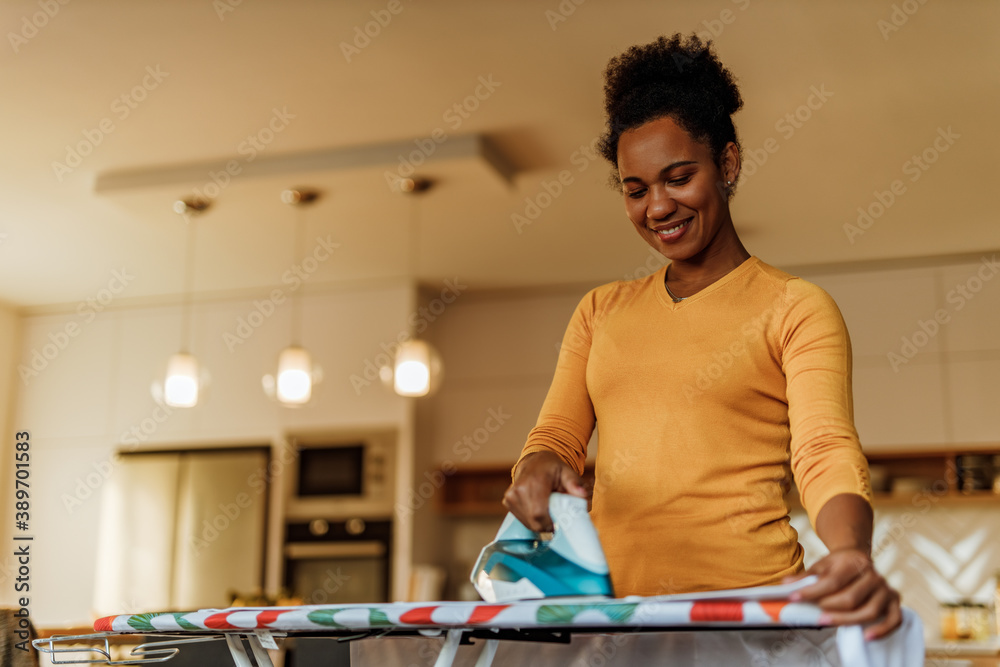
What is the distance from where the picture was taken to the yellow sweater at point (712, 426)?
1.08 metres

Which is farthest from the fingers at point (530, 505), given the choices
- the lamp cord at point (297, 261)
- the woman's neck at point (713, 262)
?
the lamp cord at point (297, 261)

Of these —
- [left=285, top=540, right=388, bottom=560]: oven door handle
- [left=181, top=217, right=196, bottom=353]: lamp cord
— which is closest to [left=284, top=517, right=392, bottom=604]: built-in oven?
[left=285, top=540, right=388, bottom=560]: oven door handle

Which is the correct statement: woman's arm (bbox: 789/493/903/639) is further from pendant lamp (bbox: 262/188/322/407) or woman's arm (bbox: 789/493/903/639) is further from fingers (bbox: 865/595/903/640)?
pendant lamp (bbox: 262/188/322/407)

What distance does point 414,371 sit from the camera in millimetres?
3742

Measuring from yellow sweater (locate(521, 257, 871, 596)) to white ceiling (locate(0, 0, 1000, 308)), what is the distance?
1704 millimetres

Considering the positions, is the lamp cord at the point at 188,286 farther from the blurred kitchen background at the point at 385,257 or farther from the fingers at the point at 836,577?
the fingers at the point at 836,577

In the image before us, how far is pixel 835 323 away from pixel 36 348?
5.51 m

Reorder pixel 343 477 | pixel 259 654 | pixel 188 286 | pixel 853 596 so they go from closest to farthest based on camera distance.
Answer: pixel 853 596
pixel 259 654
pixel 343 477
pixel 188 286

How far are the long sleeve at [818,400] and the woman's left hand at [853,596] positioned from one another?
0.49 ft

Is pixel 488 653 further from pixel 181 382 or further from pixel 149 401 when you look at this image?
pixel 149 401

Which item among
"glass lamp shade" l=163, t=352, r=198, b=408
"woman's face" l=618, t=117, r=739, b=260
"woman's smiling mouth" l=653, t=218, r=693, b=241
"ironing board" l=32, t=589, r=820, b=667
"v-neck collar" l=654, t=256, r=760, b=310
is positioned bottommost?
"ironing board" l=32, t=589, r=820, b=667

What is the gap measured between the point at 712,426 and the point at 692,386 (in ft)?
0.17

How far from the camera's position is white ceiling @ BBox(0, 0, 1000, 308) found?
273 centimetres

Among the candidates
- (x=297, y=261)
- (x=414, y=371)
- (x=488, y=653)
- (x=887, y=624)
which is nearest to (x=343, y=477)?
(x=297, y=261)
